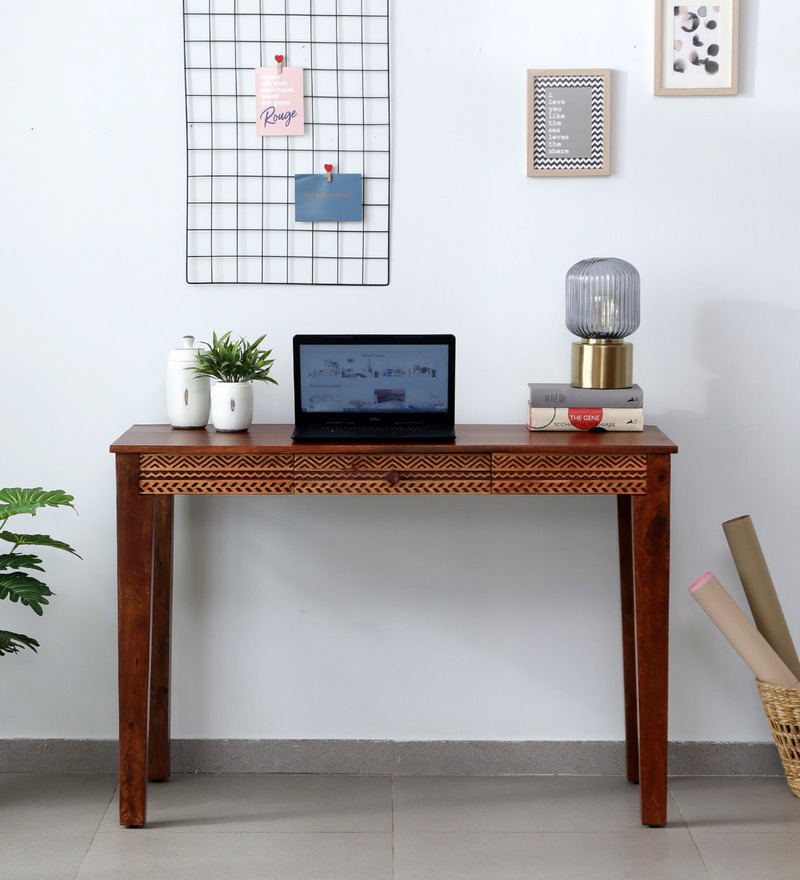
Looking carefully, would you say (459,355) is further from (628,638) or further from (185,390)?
(628,638)

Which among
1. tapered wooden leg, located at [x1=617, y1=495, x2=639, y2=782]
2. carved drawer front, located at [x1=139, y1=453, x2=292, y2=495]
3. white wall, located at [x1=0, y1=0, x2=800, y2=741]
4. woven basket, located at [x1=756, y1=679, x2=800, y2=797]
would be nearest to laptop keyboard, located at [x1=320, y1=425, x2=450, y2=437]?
carved drawer front, located at [x1=139, y1=453, x2=292, y2=495]

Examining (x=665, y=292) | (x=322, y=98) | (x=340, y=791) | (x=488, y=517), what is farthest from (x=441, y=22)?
(x=340, y=791)

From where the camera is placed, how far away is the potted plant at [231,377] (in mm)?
1993

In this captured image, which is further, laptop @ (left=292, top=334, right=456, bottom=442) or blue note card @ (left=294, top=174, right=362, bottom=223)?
blue note card @ (left=294, top=174, right=362, bottom=223)

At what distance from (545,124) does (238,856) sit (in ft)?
5.56

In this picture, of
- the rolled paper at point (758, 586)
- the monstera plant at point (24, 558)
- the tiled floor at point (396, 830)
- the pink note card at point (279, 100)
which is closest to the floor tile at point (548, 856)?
the tiled floor at point (396, 830)

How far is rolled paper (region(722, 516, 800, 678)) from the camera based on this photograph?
2078 millimetres

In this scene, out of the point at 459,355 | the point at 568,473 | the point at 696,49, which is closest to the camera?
the point at 568,473

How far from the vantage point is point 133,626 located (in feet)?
6.30

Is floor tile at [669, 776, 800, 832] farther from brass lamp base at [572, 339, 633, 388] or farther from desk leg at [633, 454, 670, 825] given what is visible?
brass lamp base at [572, 339, 633, 388]

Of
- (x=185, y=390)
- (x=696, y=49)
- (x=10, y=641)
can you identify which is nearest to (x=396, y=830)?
(x=10, y=641)

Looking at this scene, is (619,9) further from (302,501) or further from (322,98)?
(302,501)

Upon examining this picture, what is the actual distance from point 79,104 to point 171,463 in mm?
898

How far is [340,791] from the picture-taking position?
85.2 inches
